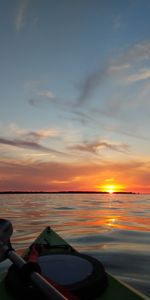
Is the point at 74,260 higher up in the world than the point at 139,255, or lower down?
higher up

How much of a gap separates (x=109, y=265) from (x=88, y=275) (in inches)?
149

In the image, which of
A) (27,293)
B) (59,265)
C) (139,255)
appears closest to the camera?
(27,293)

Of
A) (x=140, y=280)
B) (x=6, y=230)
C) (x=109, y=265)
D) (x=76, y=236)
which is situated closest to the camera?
(x=6, y=230)

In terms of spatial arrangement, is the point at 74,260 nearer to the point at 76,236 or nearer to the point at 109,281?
the point at 109,281

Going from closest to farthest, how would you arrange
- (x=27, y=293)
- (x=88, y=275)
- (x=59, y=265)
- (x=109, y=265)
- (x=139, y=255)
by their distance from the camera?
(x=27, y=293), (x=88, y=275), (x=59, y=265), (x=109, y=265), (x=139, y=255)

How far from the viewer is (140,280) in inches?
263

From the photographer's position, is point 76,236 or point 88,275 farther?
point 76,236

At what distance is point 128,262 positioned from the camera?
821cm

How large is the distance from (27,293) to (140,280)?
376 cm

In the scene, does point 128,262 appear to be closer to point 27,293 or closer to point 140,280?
point 140,280

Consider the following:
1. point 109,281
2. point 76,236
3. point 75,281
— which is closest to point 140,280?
point 109,281

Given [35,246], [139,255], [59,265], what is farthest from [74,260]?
[139,255]

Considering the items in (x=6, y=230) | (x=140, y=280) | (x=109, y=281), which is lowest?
(x=140, y=280)

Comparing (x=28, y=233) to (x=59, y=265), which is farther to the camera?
(x=28, y=233)
